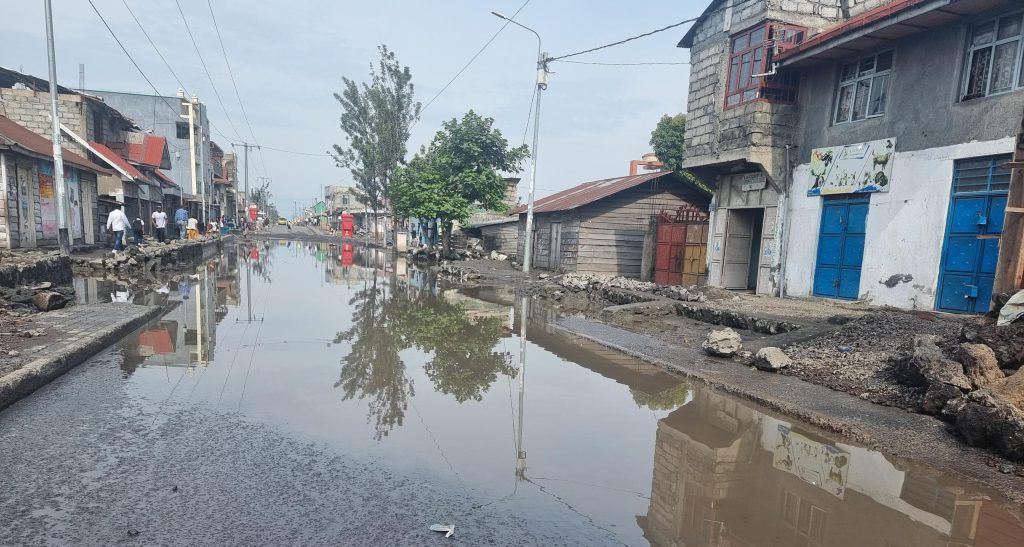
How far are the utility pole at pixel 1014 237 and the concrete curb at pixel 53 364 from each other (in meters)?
→ 9.71

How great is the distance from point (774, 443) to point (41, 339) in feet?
26.0

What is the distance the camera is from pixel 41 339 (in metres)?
6.19

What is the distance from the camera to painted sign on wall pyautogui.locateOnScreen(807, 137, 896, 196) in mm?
11141

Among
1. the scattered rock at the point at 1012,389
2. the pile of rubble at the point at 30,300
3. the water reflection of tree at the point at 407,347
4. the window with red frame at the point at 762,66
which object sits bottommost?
the water reflection of tree at the point at 407,347

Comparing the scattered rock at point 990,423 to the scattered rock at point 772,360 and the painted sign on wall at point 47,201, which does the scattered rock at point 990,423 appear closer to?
the scattered rock at point 772,360

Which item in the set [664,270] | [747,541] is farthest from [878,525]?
[664,270]

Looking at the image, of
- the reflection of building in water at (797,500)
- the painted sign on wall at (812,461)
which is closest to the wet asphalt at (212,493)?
the reflection of building in water at (797,500)

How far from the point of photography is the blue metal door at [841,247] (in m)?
11.7

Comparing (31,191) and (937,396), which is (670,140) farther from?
(31,191)

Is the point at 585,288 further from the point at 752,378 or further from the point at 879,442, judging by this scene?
the point at 879,442

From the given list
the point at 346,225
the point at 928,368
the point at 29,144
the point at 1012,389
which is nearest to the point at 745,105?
the point at 928,368

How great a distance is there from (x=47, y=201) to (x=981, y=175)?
24900 millimetres

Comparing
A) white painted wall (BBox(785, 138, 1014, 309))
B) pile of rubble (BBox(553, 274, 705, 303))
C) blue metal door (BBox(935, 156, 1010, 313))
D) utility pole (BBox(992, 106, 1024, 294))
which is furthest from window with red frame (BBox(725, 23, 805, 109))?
utility pole (BBox(992, 106, 1024, 294))

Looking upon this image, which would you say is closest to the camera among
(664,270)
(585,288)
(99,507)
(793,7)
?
(99,507)
